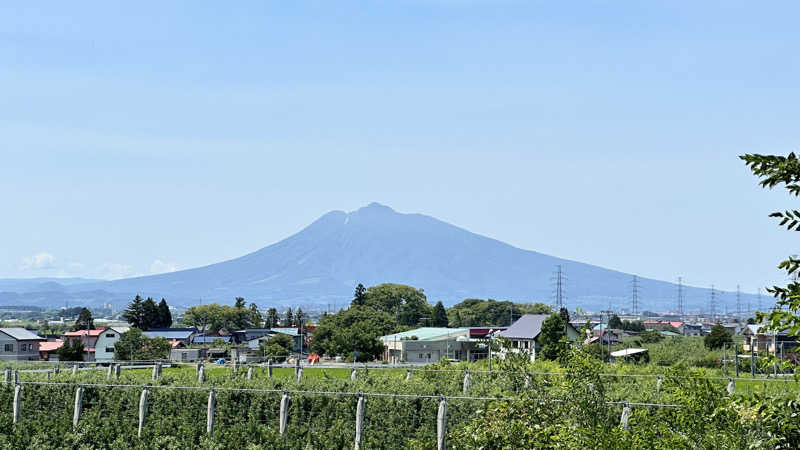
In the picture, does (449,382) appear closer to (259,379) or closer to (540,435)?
(259,379)

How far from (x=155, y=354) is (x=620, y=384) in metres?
61.4

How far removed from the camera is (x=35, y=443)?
78.0 ft

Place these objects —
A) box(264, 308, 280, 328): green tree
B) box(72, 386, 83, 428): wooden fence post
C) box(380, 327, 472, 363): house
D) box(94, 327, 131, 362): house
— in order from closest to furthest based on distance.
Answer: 1. box(72, 386, 83, 428): wooden fence post
2. box(380, 327, 472, 363): house
3. box(94, 327, 131, 362): house
4. box(264, 308, 280, 328): green tree

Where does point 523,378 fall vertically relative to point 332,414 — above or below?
above

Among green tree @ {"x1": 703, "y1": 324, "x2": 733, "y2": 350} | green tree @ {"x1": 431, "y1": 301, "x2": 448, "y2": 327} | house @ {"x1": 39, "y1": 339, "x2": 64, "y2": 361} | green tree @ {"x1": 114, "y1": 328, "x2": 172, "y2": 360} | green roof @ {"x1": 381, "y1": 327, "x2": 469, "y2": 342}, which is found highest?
green tree @ {"x1": 431, "y1": 301, "x2": 448, "y2": 327}

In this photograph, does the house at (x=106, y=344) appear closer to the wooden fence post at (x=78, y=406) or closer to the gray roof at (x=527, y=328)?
the gray roof at (x=527, y=328)

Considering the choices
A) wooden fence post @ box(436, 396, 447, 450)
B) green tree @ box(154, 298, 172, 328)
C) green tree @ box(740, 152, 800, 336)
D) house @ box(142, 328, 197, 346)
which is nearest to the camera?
green tree @ box(740, 152, 800, 336)

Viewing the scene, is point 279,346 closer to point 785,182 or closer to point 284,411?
point 284,411

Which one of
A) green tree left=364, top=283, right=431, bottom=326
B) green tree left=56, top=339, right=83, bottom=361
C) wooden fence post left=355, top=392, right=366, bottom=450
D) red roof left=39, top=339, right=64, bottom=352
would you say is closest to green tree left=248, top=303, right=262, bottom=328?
green tree left=364, top=283, right=431, bottom=326

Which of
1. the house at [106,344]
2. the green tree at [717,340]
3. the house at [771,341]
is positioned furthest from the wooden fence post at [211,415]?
the house at [106,344]

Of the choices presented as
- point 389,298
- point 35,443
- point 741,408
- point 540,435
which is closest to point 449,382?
point 35,443

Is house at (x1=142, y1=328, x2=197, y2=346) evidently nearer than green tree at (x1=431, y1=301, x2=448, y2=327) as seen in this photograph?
Yes

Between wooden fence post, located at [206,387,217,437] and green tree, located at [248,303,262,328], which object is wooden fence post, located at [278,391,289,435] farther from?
green tree, located at [248,303,262,328]

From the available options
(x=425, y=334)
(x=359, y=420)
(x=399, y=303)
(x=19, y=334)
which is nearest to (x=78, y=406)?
(x=359, y=420)
